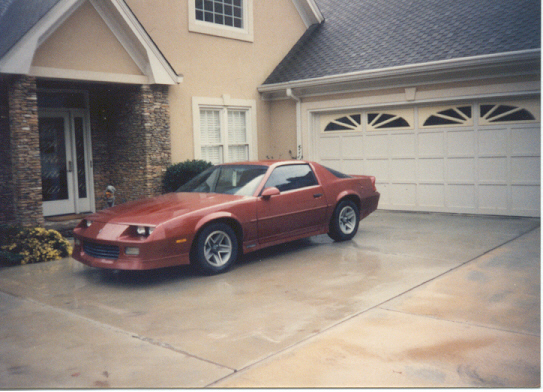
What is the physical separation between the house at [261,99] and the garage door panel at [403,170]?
0.03 meters

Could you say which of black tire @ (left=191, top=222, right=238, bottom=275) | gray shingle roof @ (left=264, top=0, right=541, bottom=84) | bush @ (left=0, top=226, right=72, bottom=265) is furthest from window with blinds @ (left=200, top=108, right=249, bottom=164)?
black tire @ (left=191, top=222, right=238, bottom=275)

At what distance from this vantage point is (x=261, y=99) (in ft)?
45.6

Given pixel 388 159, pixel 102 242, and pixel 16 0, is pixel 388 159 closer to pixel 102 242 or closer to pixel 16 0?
pixel 102 242

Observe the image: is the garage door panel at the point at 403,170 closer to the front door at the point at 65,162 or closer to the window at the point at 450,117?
the window at the point at 450,117

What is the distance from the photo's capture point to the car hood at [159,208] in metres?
6.70

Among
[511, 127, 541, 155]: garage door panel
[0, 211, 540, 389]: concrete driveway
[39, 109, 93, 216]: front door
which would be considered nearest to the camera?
[0, 211, 540, 389]: concrete driveway

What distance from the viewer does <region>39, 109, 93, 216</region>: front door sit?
1119 centimetres

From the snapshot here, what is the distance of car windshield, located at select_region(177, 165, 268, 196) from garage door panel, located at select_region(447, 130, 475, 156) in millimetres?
5251

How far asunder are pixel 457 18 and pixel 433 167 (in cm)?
352

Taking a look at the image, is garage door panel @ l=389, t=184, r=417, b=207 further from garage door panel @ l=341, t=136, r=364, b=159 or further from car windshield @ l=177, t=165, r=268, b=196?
car windshield @ l=177, t=165, r=268, b=196

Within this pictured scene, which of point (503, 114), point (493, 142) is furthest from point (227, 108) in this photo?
point (503, 114)

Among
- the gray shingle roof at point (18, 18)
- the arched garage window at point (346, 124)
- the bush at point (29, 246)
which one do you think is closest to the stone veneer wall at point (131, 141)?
the gray shingle roof at point (18, 18)

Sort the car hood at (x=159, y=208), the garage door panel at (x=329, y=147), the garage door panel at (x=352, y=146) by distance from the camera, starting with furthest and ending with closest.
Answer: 1. the garage door panel at (x=329, y=147)
2. the garage door panel at (x=352, y=146)
3. the car hood at (x=159, y=208)

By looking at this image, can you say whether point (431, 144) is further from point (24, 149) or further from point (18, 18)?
point (18, 18)
